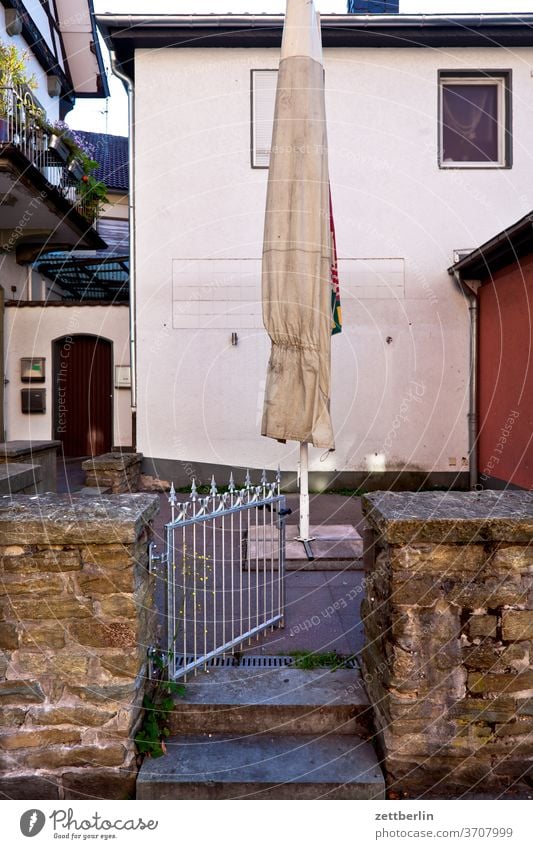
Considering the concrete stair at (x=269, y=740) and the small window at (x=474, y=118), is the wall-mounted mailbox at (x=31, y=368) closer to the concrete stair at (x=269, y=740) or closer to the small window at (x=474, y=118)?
the small window at (x=474, y=118)

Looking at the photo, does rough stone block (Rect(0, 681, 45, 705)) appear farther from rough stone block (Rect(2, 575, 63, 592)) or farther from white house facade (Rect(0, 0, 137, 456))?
white house facade (Rect(0, 0, 137, 456))

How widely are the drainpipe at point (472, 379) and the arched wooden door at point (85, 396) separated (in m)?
6.07

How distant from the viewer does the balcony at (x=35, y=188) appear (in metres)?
7.13

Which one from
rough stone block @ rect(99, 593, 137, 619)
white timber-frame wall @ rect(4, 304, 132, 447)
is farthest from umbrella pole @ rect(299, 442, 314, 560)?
white timber-frame wall @ rect(4, 304, 132, 447)

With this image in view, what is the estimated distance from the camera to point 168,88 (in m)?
8.43

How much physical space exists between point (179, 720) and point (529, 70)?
9680mm

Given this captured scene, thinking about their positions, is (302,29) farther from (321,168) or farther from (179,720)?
(179,720)

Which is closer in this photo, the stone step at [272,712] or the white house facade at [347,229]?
the stone step at [272,712]

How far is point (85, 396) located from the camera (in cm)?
1070

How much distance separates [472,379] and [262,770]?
281 inches

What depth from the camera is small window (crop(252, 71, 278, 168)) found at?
8492 millimetres

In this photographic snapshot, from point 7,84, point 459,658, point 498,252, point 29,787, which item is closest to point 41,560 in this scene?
point 29,787

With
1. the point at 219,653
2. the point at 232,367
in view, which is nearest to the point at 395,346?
the point at 232,367

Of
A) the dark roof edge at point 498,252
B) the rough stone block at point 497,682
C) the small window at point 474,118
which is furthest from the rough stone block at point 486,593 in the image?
the small window at point 474,118
